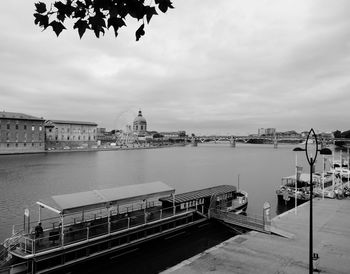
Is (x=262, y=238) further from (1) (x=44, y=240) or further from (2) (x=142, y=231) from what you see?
(1) (x=44, y=240)

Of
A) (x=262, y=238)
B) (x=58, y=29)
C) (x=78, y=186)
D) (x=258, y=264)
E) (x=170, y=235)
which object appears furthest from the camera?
(x=78, y=186)

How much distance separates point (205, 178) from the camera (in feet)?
275

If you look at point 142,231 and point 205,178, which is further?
point 205,178

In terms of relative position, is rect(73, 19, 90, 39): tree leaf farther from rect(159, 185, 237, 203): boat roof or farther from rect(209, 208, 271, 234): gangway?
rect(159, 185, 237, 203): boat roof

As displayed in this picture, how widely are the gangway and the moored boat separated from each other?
3.84ft

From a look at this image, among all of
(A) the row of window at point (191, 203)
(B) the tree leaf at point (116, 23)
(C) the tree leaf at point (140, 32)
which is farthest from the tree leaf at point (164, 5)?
(A) the row of window at point (191, 203)

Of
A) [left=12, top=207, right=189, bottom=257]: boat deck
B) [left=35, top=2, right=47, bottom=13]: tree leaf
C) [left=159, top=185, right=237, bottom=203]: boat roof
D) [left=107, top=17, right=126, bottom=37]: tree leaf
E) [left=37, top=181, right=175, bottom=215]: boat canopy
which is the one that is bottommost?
[left=12, top=207, right=189, bottom=257]: boat deck

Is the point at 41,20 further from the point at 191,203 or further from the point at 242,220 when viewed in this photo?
the point at 191,203

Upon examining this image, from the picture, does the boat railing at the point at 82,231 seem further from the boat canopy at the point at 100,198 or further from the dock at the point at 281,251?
the dock at the point at 281,251

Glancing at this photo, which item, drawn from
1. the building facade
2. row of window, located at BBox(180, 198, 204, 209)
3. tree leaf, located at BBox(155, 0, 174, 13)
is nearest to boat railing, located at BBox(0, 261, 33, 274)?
row of window, located at BBox(180, 198, 204, 209)

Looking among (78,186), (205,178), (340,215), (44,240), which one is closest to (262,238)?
(340,215)

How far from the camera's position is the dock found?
65.0 feet

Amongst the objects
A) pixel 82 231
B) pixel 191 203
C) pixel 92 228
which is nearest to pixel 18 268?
pixel 82 231

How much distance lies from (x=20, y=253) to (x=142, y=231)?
1016 centimetres
